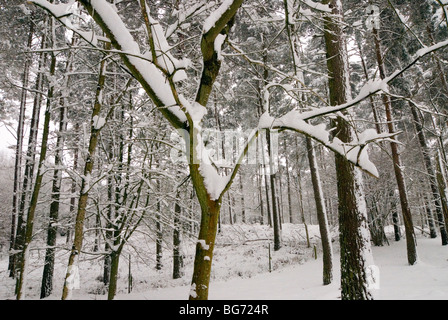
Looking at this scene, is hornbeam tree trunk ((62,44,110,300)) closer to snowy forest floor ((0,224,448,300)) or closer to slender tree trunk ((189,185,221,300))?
snowy forest floor ((0,224,448,300))

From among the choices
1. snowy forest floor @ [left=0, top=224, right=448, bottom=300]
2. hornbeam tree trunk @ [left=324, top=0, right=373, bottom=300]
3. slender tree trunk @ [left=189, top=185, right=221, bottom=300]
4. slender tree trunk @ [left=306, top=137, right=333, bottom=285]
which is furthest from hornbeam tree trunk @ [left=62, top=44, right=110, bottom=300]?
slender tree trunk @ [left=306, top=137, right=333, bottom=285]

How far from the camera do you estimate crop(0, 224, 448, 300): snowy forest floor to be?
646 cm

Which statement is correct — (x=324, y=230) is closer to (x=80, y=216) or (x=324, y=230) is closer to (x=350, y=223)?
(x=350, y=223)

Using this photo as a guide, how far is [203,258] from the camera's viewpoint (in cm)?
218

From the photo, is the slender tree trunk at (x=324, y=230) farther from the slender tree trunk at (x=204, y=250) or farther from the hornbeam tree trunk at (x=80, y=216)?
the hornbeam tree trunk at (x=80, y=216)

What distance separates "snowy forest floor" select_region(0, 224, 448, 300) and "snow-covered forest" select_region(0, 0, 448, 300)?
0.12 meters

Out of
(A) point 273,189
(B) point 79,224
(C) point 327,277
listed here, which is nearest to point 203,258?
(B) point 79,224

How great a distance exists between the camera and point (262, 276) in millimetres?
10203

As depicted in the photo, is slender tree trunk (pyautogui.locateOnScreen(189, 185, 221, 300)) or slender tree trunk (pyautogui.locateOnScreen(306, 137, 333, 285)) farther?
slender tree trunk (pyautogui.locateOnScreen(306, 137, 333, 285))

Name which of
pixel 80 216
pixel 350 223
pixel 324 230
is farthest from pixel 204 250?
pixel 324 230

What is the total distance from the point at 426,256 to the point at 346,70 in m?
11.3

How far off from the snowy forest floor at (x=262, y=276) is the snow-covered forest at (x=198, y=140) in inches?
4.6

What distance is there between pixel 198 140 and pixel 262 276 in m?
9.63

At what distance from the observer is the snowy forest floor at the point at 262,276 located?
21.2 ft
